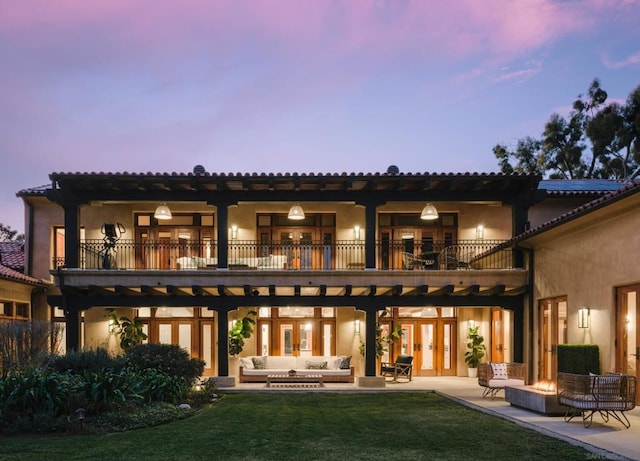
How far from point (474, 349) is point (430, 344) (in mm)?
1588

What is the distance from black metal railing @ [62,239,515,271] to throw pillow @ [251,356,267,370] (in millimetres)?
2870

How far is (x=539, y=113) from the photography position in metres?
51.6

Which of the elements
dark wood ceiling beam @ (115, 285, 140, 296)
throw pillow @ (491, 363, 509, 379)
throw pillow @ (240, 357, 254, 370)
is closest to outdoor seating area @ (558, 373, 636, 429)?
throw pillow @ (491, 363, 509, 379)

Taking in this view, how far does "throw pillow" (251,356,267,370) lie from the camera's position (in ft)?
61.7

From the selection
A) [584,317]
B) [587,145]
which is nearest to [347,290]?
[584,317]

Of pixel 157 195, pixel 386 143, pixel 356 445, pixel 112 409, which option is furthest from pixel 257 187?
pixel 386 143

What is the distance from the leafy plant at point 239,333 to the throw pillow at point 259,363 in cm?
83

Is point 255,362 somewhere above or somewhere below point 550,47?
below

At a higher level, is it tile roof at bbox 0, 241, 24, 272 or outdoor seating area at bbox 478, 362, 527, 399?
tile roof at bbox 0, 241, 24, 272

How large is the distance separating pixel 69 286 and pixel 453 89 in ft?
54.8

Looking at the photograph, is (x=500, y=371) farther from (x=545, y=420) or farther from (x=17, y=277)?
(x=17, y=277)

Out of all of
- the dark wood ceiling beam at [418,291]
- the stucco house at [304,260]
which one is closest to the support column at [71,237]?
the stucco house at [304,260]

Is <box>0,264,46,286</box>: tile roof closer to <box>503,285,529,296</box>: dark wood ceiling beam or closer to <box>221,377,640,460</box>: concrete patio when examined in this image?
<box>221,377,640,460</box>: concrete patio

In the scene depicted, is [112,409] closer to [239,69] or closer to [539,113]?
[239,69]
